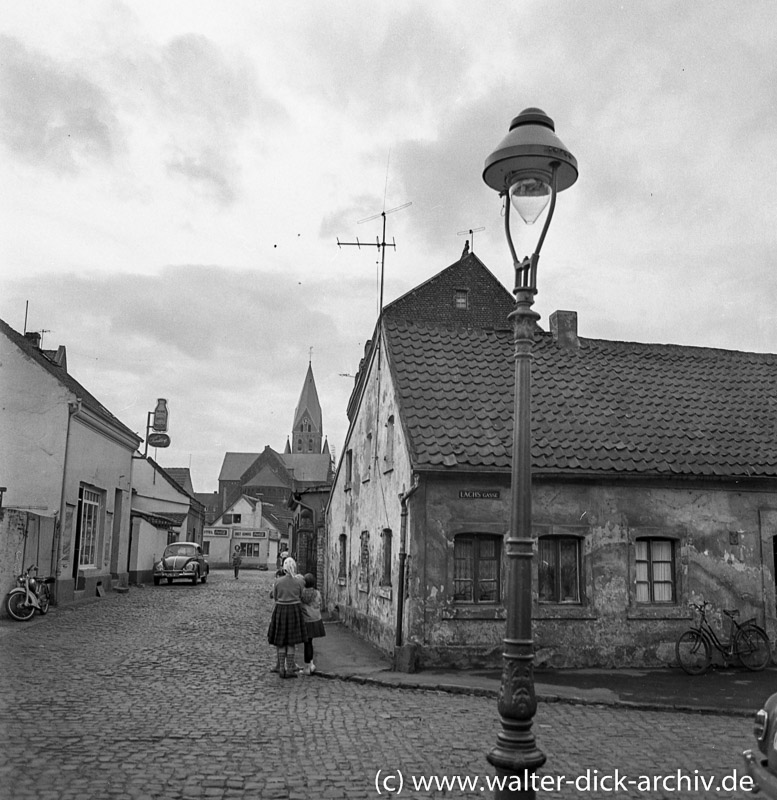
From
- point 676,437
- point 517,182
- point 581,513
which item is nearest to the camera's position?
point 517,182

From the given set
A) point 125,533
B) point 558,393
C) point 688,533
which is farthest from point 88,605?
point 688,533

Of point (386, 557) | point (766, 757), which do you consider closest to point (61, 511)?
point (386, 557)

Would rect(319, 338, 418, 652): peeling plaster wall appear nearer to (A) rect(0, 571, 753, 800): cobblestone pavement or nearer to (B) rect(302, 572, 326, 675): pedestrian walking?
(B) rect(302, 572, 326, 675): pedestrian walking

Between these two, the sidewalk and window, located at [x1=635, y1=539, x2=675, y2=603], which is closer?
the sidewalk

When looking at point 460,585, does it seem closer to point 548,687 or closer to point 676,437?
point 548,687

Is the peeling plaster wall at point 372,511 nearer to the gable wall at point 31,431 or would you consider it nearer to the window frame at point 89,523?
the window frame at point 89,523

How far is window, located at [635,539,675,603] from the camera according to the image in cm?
1534

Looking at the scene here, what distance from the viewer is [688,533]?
1552 centimetres

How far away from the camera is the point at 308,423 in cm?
14675

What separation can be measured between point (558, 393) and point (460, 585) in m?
4.88

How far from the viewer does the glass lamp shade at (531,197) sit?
6332 millimetres

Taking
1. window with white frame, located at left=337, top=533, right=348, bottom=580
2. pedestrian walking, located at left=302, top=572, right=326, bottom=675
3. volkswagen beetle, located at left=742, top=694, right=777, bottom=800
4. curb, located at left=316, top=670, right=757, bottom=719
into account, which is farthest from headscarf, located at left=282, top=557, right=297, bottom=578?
volkswagen beetle, located at left=742, top=694, right=777, bottom=800

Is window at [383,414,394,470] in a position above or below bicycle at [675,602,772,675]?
above

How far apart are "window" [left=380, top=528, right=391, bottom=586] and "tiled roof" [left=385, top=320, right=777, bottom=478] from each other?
2809mm
